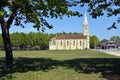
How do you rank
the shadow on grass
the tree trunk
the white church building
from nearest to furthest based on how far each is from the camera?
the shadow on grass → the tree trunk → the white church building

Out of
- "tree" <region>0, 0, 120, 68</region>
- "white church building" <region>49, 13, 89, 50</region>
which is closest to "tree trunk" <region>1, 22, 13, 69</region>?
"tree" <region>0, 0, 120, 68</region>

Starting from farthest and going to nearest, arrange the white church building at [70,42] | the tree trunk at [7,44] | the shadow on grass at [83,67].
→ the white church building at [70,42]
the tree trunk at [7,44]
the shadow on grass at [83,67]

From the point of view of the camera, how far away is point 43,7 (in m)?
18.9

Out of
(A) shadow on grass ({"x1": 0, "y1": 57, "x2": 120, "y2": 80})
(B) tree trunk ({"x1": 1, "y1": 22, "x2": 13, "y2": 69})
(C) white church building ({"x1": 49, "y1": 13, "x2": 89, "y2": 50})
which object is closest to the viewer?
(A) shadow on grass ({"x1": 0, "y1": 57, "x2": 120, "y2": 80})

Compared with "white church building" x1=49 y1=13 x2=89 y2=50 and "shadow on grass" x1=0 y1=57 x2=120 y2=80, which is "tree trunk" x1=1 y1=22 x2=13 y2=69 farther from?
"white church building" x1=49 y1=13 x2=89 y2=50

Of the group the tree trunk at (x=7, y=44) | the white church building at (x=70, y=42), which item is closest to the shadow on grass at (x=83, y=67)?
the tree trunk at (x=7, y=44)

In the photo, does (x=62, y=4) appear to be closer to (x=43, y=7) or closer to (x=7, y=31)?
(x=43, y=7)

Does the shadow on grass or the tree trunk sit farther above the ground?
the tree trunk

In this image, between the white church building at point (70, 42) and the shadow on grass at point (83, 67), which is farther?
the white church building at point (70, 42)

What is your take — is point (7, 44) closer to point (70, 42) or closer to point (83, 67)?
point (83, 67)

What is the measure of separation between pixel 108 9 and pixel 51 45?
167 meters

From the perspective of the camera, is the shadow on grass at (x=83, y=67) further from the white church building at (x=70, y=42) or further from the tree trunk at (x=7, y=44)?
the white church building at (x=70, y=42)

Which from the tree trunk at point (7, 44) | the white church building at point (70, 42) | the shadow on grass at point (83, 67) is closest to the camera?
the shadow on grass at point (83, 67)

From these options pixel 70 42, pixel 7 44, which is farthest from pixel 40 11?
pixel 70 42
